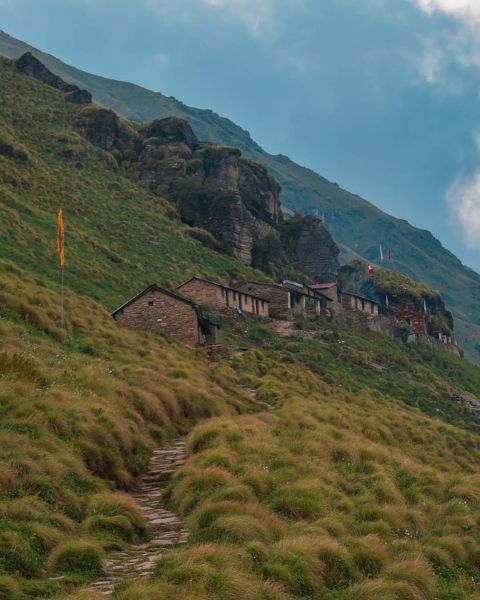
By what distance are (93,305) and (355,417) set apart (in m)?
16.7

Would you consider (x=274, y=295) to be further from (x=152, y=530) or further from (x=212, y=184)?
(x=152, y=530)

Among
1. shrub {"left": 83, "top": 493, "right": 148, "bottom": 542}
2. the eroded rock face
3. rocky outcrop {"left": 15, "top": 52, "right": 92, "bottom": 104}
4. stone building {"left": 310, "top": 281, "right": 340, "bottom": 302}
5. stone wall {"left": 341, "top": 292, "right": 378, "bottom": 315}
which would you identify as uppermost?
rocky outcrop {"left": 15, "top": 52, "right": 92, "bottom": 104}

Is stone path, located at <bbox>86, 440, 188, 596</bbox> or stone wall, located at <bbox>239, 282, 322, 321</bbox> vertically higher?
stone wall, located at <bbox>239, 282, 322, 321</bbox>

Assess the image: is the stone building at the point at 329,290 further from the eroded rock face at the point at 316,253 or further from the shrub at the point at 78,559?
the shrub at the point at 78,559

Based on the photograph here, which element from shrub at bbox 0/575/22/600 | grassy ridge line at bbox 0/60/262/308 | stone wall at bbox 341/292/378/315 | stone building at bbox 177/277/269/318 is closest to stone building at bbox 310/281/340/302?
stone wall at bbox 341/292/378/315

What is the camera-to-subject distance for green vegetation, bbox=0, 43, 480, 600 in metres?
9.99

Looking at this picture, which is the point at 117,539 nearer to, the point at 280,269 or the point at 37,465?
the point at 37,465

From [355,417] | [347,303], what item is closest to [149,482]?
[355,417]

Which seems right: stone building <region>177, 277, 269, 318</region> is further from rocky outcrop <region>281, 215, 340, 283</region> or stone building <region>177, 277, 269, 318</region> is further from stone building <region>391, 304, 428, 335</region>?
rocky outcrop <region>281, 215, 340, 283</region>

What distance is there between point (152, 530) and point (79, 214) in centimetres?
5689

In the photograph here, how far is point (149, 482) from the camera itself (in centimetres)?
1563

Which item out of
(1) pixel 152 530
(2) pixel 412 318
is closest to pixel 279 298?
(2) pixel 412 318

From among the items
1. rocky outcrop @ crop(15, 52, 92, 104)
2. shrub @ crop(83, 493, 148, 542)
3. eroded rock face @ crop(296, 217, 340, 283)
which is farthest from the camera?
rocky outcrop @ crop(15, 52, 92, 104)

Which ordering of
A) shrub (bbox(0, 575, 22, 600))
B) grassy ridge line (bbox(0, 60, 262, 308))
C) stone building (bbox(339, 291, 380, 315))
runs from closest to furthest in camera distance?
shrub (bbox(0, 575, 22, 600)) < grassy ridge line (bbox(0, 60, 262, 308)) < stone building (bbox(339, 291, 380, 315))
